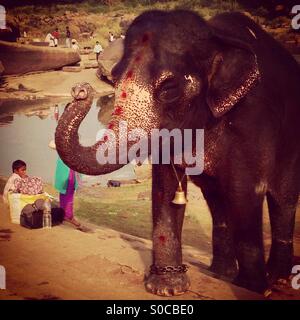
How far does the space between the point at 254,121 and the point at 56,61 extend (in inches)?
753

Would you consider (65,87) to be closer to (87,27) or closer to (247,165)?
(87,27)

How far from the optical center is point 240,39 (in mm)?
4133

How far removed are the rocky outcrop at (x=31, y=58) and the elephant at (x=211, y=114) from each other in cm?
1694

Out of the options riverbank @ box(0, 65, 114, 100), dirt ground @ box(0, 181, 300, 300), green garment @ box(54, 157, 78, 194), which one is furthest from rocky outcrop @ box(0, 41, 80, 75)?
dirt ground @ box(0, 181, 300, 300)

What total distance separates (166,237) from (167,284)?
0.37 m

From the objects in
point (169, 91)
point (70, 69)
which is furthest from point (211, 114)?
point (70, 69)

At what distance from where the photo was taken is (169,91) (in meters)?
3.73

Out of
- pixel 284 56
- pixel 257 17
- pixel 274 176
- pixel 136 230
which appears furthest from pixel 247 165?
pixel 257 17

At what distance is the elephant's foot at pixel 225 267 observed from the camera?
522cm

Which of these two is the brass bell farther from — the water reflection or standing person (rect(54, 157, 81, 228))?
the water reflection

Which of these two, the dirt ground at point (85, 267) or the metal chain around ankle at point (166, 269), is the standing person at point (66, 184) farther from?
the metal chain around ankle at point (166, 269)

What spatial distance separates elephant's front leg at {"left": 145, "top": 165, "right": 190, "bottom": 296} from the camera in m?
4.35

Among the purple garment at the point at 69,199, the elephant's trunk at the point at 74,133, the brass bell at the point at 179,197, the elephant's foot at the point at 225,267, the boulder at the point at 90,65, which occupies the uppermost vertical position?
the boulder at the point at 90,65

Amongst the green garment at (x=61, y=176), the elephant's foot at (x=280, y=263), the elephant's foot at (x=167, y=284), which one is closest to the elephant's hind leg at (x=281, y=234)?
the elephant's foot at (x=280, y=263)
